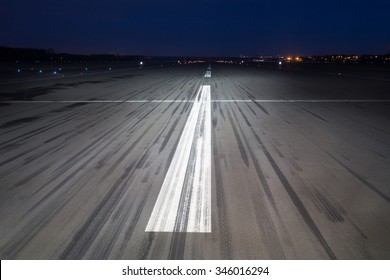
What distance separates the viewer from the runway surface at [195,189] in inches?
166

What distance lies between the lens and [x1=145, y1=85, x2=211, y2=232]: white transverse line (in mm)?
4730

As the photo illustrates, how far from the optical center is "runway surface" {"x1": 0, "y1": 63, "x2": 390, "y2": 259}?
4219 mm

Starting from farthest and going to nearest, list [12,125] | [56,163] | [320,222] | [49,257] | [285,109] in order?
[285,109] < [12,125] < [56,163] < [320,222] < [49,257]

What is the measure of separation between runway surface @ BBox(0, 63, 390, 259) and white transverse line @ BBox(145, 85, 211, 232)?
28mm

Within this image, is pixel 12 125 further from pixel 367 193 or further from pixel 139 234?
pixel 367 193

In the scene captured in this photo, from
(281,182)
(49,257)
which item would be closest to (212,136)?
(281,182)

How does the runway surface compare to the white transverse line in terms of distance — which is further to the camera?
the white transverse line

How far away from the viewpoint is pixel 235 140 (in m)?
9.49

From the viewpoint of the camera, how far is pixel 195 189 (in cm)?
598

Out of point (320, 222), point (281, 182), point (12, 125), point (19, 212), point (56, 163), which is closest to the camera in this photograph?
point (320, 222)

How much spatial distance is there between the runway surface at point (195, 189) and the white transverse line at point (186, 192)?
0.09 ft

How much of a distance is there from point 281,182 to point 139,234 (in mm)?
3012

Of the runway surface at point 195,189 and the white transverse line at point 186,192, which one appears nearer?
the runway surface at point 195,189

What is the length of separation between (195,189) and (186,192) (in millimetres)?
198
